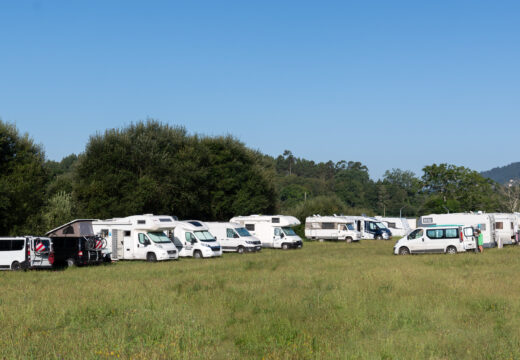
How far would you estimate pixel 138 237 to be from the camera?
31906 millimetres

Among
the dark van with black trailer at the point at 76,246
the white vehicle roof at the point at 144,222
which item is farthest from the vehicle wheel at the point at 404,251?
the dark van with black trailer at the point at 76,246

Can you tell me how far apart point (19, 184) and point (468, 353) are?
114 ft

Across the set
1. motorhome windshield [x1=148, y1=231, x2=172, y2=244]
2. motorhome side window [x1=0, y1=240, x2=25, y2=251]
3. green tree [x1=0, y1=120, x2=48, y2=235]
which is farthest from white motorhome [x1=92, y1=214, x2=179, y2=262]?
green tree [x1=0, y1=120, x2=48, y2=235]

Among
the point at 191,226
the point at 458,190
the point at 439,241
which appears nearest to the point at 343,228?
the point at 439,241

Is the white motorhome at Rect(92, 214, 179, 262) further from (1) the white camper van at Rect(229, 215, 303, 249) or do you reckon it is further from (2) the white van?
(2) the white van

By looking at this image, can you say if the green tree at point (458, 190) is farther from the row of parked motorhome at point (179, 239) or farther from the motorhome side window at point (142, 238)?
the motorhome side window at point (142, 238)

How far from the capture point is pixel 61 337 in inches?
443

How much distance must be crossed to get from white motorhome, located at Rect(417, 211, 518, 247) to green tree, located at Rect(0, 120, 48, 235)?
27650 mm

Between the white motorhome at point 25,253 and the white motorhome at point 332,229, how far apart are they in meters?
30.6

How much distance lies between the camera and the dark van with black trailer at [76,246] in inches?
1142

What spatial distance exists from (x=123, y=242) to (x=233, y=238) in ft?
27.5

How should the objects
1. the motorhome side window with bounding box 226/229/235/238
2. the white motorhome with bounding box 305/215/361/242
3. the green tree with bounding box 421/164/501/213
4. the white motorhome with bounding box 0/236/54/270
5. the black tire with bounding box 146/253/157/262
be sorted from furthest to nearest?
1. the green tree with bounding box 421/164/501/213
2. the white motorhome with bounding box 305/215/361/242
3. the motorhome side window with bounding box 226/229/235/238
4. the black tire with bounding box 146/253/157/262
5. the white motorhome with bounding box 0/236/54/270

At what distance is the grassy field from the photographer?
10211mm

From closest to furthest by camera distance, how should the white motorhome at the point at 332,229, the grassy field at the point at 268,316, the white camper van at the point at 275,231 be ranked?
the grassy field at the point at 268,316
the white camper van at the point at 275,231
the white motorhome at the point at 332,229
